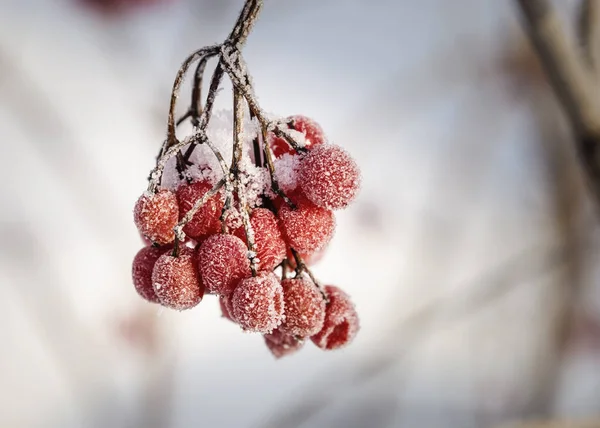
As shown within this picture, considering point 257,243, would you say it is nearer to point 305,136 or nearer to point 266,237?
point 266,237

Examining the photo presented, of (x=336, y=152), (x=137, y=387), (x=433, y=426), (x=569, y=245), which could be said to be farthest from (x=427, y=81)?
(x=336, y=152)

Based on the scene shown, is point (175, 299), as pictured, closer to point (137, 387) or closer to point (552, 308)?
point (137, 387)

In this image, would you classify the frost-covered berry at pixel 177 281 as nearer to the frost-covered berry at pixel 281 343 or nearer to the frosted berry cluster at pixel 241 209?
the frosted berry cluster at pixel 241 209

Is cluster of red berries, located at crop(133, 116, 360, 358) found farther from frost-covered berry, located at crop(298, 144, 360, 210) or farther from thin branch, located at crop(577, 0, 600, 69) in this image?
thin branch, located at crop(577, 0, 600, 69)

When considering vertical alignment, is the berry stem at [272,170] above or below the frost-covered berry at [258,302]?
above

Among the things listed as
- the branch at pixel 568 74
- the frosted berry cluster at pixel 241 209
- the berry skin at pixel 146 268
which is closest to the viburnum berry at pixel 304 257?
the frosted berry cluster at pixel 241 209

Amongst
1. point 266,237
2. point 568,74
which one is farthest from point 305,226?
point 568,74
